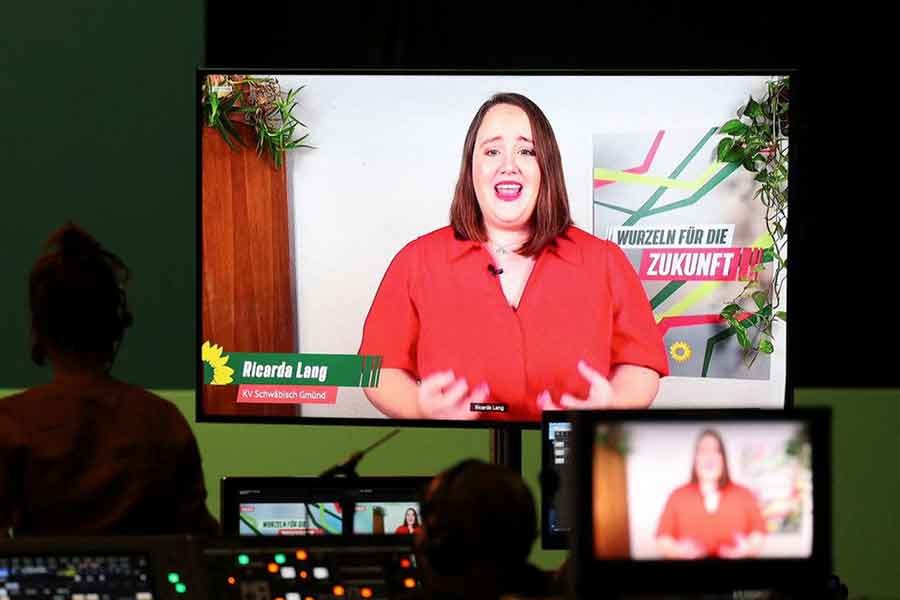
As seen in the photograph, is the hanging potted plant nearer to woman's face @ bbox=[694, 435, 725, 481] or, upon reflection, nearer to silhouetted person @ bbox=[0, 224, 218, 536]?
silhouetted person @ bbox=[0, 224, 218, 536]

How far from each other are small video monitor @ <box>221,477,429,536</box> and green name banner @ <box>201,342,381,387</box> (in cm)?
83

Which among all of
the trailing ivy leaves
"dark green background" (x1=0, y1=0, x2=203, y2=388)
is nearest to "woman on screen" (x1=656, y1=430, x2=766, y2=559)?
the trailing ivy leaves

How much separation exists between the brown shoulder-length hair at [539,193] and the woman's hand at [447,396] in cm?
39

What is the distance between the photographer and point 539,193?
4035 mm

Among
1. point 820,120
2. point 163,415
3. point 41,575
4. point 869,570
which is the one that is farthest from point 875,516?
point 41,575

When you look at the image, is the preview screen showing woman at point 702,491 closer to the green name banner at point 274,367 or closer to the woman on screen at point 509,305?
the woman on screen at point 509,305

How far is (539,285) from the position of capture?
157 inches

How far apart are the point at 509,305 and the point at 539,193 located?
0.32 m

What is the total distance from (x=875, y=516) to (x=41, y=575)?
324 cm

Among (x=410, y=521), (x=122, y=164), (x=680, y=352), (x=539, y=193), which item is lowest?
(x=410, y=521)

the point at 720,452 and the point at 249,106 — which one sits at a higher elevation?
the point at 249,106

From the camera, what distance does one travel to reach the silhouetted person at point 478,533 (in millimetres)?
1857

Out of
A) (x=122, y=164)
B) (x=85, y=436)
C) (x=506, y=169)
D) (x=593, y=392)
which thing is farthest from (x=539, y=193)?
(x=85, y=436)

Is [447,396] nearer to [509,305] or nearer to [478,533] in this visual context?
[509,305]
